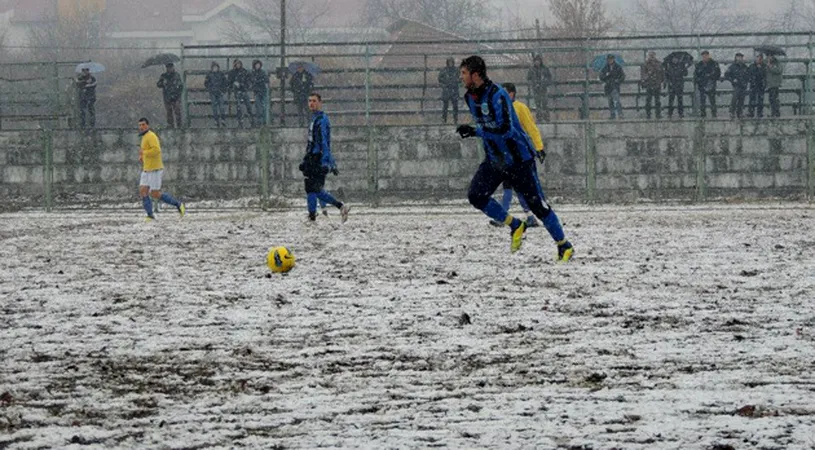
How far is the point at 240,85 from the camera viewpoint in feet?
93.3

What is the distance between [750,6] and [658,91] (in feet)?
270

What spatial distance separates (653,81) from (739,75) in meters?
1.82

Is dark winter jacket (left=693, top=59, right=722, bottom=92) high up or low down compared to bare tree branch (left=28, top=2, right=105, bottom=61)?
down

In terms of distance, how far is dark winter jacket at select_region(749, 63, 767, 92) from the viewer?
27.3m

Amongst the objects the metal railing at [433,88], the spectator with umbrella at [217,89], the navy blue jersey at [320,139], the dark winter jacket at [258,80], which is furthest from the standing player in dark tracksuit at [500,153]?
the spectator with umbrella at [217,89]

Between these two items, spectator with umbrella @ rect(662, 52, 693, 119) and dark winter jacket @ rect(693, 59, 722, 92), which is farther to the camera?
spectator with umbrella @ rect(662, 52, 693, 119)

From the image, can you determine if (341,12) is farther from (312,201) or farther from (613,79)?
(312,201)

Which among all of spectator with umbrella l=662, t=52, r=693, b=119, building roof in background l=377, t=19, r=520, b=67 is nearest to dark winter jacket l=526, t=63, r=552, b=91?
building roof in background l=377, t=19, r=520, b=67

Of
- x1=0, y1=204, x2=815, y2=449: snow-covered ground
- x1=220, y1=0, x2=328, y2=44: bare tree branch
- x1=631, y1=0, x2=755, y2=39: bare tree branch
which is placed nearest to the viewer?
x1=0, y1=204, x2=815, y2=449: snow-covered ground

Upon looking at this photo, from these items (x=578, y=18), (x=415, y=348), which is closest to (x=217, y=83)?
(x=578, y=18)

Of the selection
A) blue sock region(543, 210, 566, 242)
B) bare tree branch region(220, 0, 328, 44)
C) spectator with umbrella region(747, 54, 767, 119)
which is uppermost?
bare tree branch region(220, 0, 328, 44)

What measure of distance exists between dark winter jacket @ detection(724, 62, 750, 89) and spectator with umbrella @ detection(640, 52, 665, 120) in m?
1.42

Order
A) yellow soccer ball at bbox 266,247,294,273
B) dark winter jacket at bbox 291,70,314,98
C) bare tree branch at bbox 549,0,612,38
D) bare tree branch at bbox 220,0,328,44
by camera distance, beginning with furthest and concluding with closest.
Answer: bare tree branch at bbox 220,0,328,44 < bare tree branch at bbox 549,0,612,38 < dark winter jacket at bbox 291,70,314,98 < yellow soccer ball at bbox 266,247,294,273

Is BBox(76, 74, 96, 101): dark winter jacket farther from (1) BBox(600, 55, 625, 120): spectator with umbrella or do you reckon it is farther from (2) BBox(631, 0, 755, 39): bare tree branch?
(2) BBox(631, 0, 755, 39): bare tree branch
